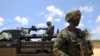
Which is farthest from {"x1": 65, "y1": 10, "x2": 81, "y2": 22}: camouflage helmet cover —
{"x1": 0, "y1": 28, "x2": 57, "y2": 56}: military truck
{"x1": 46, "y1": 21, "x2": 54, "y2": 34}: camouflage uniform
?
{"x1": 46, "y1": 21, "x2": 54, "y2": 34}: camouflage uniform

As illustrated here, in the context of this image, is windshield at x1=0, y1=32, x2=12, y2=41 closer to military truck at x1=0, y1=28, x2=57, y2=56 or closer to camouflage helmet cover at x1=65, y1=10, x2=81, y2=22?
military truck at x1=0, y1=28, x2=57, y2=56

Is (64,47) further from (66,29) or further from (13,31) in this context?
(13,31)

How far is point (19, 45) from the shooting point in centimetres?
1166

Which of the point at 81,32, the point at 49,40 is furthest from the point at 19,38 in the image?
the point at 81,32

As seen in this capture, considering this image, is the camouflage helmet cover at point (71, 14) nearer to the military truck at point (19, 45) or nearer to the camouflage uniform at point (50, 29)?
the military truck at point (19, 45)

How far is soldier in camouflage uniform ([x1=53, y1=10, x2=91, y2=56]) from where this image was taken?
3.82 m

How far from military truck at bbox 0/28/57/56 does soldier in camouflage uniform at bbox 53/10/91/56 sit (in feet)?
24.2

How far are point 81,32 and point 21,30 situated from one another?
8421 millimetres

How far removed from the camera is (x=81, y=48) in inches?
150

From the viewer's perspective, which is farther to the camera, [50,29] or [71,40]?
[50,29]

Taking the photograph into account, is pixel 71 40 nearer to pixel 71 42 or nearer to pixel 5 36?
pixel 71 42

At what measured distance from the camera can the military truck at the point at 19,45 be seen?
11.5 metres

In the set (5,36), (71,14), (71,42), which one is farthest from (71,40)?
(5,36)

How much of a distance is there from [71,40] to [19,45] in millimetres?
7914
